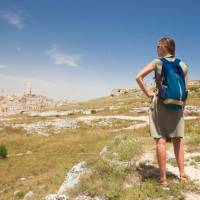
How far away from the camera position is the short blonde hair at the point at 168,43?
7.55m

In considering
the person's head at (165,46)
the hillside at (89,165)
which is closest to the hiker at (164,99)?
Answer: the person's head at (165,46)

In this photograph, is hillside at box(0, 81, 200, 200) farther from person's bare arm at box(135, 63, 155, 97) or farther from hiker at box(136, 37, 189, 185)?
person's bare arm at box(135, 63, 155, 97)

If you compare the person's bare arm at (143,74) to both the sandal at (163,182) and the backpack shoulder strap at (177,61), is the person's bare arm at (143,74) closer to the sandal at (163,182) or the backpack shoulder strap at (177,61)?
the backpack shoulder strap at (177,61)

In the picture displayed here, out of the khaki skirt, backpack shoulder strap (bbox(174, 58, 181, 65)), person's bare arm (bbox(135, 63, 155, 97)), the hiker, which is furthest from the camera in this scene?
the khaki skirt

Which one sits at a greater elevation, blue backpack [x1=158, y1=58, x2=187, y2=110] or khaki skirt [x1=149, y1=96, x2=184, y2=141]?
blue backpack [x1=158, y1=58, x2=187, y2=110]

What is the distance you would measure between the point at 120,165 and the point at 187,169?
2.48m

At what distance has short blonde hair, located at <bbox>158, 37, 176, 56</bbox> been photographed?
7555 millimetres

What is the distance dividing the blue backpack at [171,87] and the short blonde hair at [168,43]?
1.22 feet

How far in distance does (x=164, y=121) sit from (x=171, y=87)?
98 centimetres

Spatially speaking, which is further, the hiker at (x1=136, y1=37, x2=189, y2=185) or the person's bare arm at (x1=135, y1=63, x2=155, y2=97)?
the hiker at (x1=136, y1=37, x2=189, y2=185)

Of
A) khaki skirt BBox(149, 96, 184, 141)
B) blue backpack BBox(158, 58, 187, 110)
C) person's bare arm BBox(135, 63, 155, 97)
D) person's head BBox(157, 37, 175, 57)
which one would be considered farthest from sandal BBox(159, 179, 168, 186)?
person's head BBox(157, 37, 175, 57)

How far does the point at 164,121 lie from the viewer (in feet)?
25.2

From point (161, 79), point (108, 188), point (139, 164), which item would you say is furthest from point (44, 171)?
point (161, 79)

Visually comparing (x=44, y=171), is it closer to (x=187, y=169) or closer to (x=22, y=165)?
(x=22, y=165)
